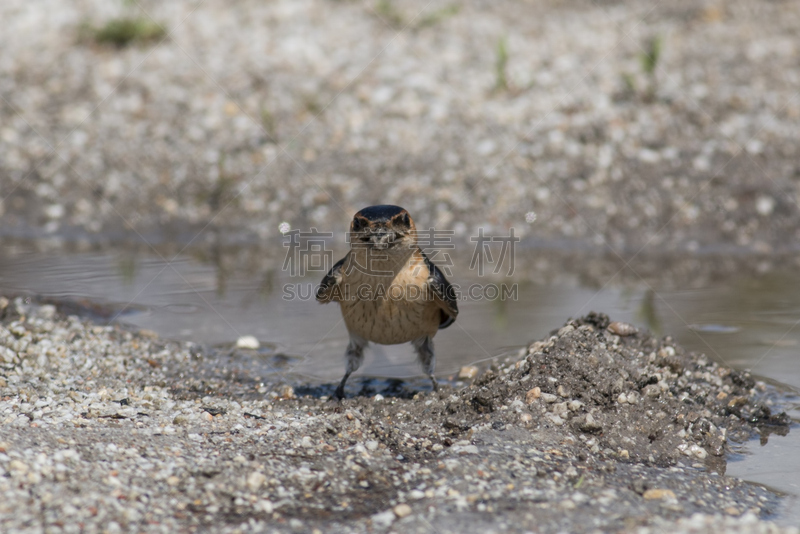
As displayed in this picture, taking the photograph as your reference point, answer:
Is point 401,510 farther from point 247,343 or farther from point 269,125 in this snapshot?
point 269,125

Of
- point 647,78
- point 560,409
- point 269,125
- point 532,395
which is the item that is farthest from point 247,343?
point 647,78

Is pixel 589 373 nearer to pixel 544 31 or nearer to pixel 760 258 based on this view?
pixel 760 258

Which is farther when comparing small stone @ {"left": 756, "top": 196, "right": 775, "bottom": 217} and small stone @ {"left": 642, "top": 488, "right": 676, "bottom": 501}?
small stone @ {"left": 756, "top": 196, "right": 775, "bottom": 217}

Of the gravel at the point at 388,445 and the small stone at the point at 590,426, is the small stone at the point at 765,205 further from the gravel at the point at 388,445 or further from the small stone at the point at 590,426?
the small stone at the point at 590,426

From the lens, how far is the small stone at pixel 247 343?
679cm

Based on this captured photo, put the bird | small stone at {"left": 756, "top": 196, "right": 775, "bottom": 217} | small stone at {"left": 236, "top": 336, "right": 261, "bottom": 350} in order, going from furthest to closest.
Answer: small stone at {"left": 756, "top": 196, "right": 775, "bottom": 217} < small stone at {"left": 236, "top": 336, "right": 261, "bottom": 350} < the bird

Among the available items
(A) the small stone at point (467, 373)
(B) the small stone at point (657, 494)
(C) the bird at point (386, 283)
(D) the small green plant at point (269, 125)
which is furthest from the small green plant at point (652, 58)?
(B) the small stone at point (657, 494)

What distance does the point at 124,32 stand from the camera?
41.0 ft

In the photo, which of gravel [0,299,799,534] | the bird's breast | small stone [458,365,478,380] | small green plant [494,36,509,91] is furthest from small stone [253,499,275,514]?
small green plant [494,36,509,91]

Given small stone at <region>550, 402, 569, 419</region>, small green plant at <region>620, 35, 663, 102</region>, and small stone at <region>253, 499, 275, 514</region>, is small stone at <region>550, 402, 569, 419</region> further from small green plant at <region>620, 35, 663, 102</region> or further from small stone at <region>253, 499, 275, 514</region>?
small green plant at <region>620, 35, 663, 102</region>

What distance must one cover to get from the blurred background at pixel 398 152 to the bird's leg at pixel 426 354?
114cm

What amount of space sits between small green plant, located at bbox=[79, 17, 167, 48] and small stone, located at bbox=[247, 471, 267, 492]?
1035 cm

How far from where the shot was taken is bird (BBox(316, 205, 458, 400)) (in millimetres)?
5570

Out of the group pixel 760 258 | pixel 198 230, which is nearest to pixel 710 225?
pixel 760 258
